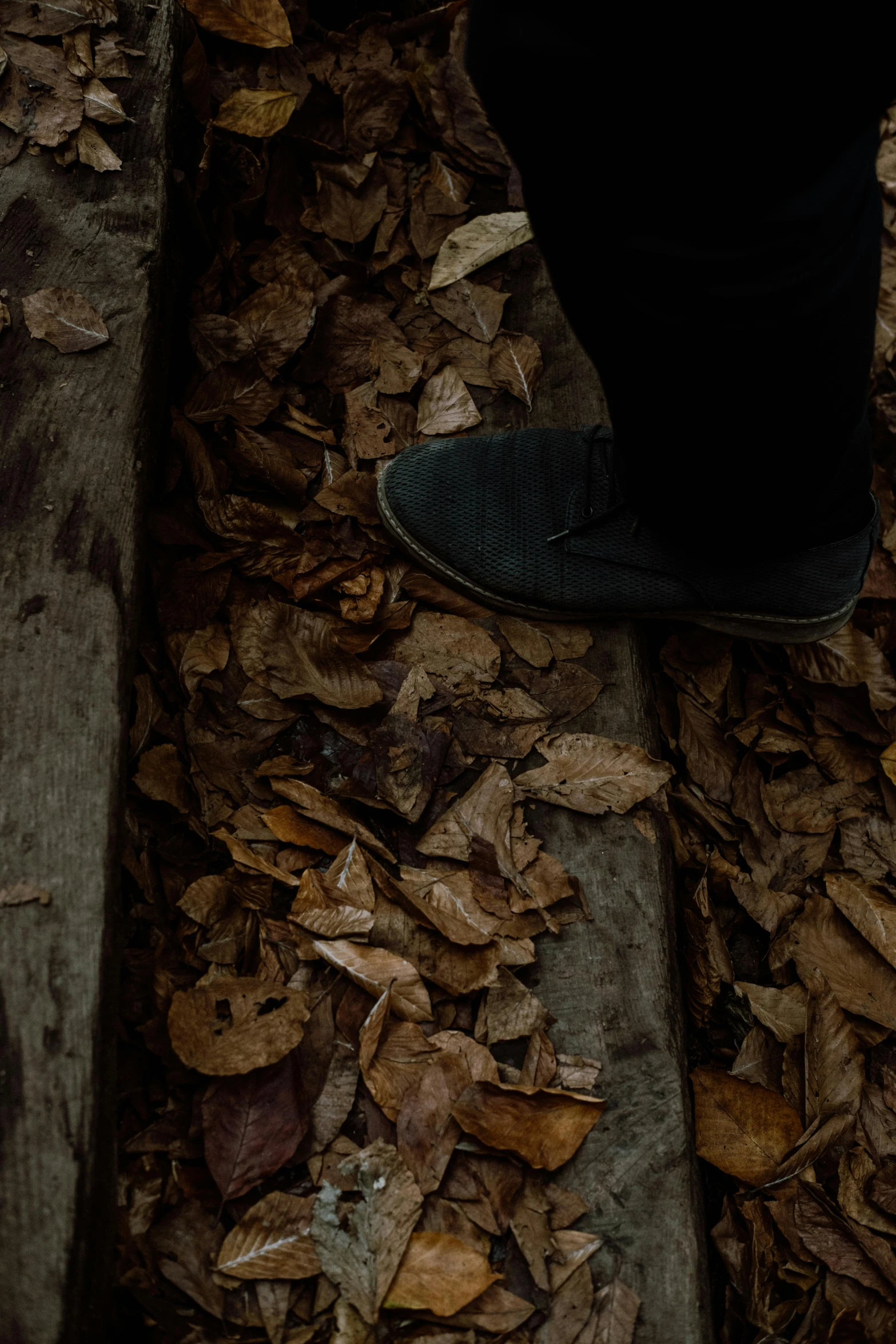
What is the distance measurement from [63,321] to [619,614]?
1078 millimetres

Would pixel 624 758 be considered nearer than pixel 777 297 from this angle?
No

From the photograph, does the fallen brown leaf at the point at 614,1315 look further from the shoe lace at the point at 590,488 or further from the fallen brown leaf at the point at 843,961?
the shoe lace at the point at 590,488

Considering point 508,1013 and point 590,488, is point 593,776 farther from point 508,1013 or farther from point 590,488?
point 590,488

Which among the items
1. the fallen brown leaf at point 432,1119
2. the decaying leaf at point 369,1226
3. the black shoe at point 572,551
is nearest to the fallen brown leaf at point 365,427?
the black shoe at point 572,551

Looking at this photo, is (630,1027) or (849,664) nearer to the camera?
(630,1027)

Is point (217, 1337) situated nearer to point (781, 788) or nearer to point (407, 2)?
point (781, 788)

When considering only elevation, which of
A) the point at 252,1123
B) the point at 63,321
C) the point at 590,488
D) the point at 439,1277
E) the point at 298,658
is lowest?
the point at 439,1277

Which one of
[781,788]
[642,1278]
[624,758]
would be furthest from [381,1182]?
[781,788]

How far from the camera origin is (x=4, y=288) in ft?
4.77

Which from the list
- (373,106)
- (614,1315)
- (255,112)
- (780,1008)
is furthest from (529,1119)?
(373,106)

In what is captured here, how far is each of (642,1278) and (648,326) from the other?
120 cm

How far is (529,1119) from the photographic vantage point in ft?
3.91

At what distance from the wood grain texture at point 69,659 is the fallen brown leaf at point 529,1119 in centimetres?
46

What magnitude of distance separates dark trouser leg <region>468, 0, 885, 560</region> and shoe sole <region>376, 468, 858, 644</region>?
0.31m
